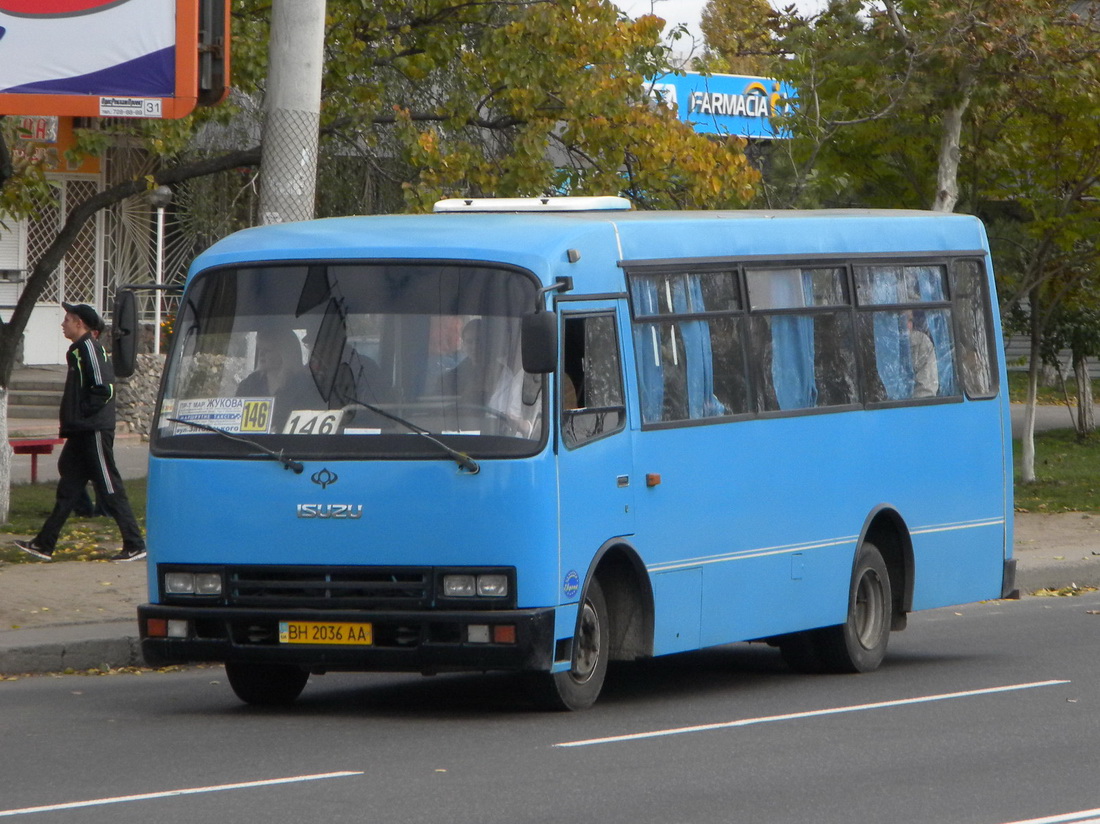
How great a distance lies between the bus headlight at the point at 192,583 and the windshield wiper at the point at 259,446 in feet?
2.04

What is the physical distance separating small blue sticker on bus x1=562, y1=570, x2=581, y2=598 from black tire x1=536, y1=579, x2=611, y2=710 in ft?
0.34

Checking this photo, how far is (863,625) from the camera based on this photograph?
11.9 m

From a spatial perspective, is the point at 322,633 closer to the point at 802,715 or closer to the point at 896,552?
the point at 802,715

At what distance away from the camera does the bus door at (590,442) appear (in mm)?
9203

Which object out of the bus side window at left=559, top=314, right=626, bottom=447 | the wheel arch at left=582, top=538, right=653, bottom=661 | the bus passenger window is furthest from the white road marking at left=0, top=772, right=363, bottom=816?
the bus passenger window

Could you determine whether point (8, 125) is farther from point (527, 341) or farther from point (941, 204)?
point (527, 341)

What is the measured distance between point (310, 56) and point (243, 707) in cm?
460

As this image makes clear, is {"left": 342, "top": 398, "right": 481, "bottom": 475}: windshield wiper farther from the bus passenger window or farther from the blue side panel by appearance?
the bus passenger window

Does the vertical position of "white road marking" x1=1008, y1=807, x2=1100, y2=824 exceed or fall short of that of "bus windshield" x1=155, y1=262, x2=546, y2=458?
it falls short

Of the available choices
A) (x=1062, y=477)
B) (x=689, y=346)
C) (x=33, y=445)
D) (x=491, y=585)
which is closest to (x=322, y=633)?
(x=491, y=585)

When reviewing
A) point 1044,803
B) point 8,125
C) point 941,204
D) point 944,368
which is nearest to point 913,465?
point 944,368

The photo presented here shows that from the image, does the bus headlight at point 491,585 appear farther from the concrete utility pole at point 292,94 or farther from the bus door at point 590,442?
the concrete utility pole at point 292,94

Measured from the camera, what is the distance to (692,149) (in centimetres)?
1770

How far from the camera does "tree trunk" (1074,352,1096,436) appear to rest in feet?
98.3
